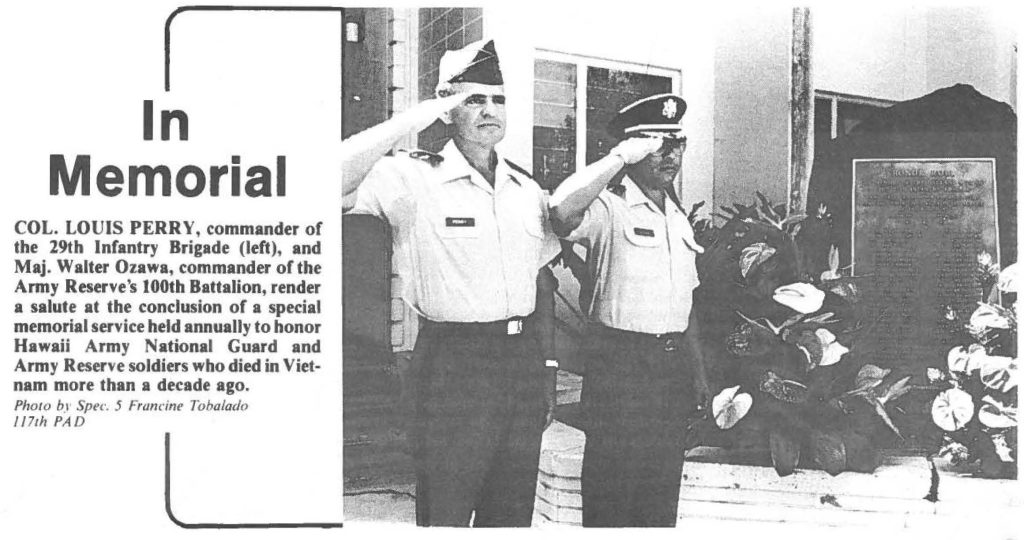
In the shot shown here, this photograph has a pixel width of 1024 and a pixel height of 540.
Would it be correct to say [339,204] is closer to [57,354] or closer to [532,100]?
[532,100]

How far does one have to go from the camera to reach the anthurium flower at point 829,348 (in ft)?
6.07

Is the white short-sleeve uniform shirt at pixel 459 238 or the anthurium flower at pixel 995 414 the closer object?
the white short-sleeve uniform shirt at pixel 459 238

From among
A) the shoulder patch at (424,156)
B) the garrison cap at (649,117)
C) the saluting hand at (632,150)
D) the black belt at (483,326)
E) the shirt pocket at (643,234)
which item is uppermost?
the garrison cap at (649,117)

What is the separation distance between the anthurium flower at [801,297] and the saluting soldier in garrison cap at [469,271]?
47cm

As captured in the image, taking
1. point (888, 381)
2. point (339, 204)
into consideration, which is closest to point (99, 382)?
point (339, 204)

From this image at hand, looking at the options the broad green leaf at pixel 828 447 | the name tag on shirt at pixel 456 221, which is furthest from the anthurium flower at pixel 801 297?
the name tag on shirt at pixel 456 221

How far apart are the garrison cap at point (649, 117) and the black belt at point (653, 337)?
0.39m

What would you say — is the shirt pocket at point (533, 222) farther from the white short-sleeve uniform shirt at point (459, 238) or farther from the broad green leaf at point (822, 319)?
the broad green leaf at point (822, 319)

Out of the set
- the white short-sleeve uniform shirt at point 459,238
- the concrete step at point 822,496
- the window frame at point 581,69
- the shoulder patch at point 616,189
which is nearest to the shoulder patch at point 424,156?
the white short-sleeve uniform shirt at point 459,238

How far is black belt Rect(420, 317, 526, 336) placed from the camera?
5.80 ft

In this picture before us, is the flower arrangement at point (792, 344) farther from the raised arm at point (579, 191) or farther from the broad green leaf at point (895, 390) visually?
the raised arm at point (579, 191)

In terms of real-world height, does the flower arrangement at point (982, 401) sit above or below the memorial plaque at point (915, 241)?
below

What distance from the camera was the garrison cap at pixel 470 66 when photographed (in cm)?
179

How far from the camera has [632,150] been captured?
5.98 feet
